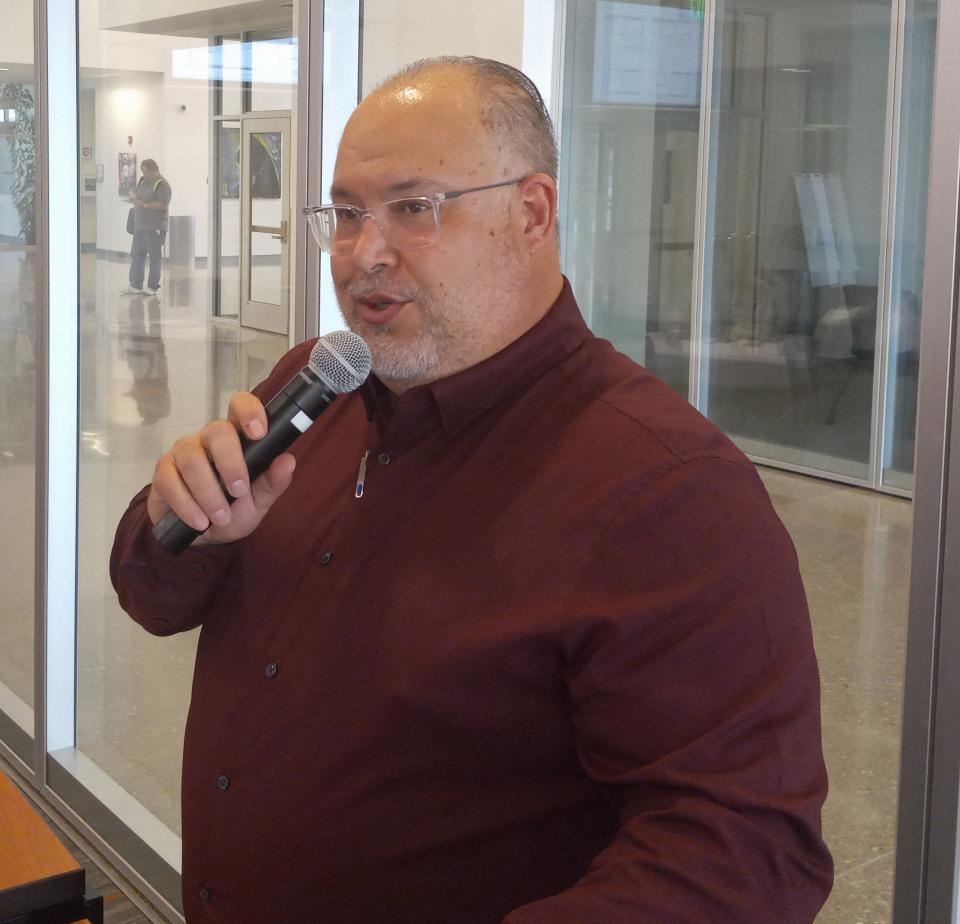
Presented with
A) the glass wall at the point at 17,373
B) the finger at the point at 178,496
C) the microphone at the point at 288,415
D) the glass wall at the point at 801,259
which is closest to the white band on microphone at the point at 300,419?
the microphone at the point at 288,415

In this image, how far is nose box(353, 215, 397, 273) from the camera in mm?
1324

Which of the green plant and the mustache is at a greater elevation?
the green plant

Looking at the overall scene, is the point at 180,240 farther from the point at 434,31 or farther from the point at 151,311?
the point at 434,31

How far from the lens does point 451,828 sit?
4.07ft

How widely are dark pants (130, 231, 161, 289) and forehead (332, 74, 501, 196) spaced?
2046 millimetres

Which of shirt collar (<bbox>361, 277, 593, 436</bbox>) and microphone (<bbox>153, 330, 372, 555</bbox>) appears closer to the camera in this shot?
microphone (<bbox>153, 330, 372, 555</bbox>)

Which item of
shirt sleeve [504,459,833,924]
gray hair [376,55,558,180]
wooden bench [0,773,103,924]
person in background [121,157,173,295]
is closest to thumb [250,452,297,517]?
shirt sleeve [504,459,833,924]

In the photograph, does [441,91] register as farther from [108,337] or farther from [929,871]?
[108,337]

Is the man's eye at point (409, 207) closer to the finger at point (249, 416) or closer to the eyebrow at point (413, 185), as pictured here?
the eyebrow at point (413, 185)

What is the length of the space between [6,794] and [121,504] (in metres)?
1.64

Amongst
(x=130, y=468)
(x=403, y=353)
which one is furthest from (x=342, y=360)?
(x=130, y=468)

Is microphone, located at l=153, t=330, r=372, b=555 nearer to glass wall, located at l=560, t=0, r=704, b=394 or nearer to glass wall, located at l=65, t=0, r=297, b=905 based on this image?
glass wall, located at l=65, t=0, r=297, b=905

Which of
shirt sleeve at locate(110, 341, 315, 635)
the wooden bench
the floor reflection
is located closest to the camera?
shirt sleeve at locate(110, 341, 315, 635)

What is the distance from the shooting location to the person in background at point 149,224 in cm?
322
